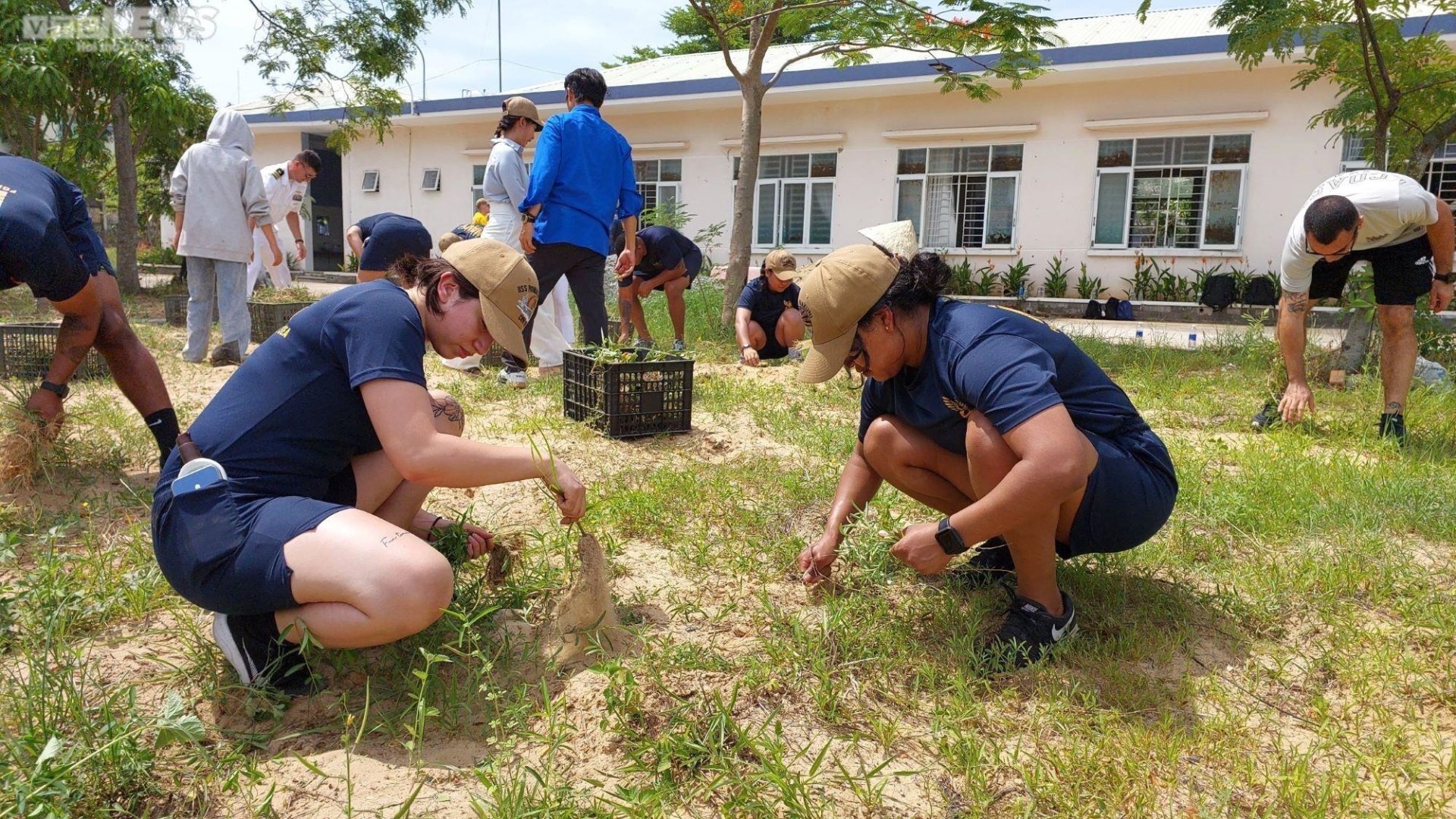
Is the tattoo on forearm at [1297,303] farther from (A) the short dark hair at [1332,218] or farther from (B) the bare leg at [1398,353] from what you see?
(A) the short dark hair at [1332,218]

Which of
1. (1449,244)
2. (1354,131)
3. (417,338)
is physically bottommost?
(417,338)

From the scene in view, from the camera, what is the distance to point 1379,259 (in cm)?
478

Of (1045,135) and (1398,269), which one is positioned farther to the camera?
(1045,135)

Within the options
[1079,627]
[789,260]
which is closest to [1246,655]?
[1079,627]

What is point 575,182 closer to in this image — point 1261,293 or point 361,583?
point 361,583

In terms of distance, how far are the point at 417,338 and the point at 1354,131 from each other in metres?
8.02

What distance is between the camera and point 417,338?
2.22 m

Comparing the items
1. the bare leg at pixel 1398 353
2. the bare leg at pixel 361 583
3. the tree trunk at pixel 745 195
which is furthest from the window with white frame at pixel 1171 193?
the bare leg at pixel 361 583

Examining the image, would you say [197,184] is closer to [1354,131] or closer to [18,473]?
[18,473]

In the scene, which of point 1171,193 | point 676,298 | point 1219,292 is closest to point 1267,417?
point 676,298

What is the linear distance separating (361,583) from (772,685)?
0.97m

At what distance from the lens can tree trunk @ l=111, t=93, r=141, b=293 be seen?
12.6 meters

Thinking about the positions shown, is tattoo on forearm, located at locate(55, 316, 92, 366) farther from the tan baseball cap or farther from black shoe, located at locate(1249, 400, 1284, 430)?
black shoe, located at locate(1249, 400, 1284, 430)

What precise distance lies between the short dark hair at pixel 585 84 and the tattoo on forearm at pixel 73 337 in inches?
126
